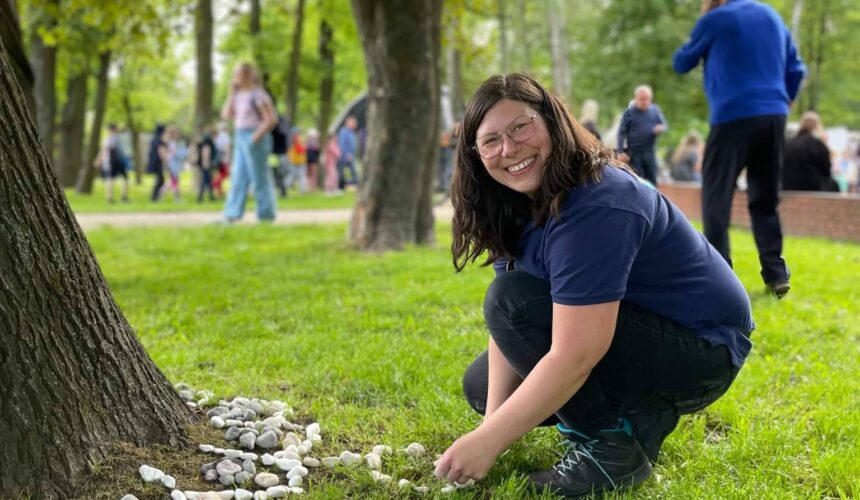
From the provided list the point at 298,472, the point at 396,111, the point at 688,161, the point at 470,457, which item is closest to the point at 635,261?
the point at 470,457

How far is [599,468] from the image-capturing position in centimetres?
229

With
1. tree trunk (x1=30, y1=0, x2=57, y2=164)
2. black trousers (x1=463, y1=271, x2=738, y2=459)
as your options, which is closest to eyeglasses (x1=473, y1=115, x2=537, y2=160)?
black trousers (x1=463, y1=271, x2=738, y2=459)

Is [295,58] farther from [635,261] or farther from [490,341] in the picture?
[635,261]

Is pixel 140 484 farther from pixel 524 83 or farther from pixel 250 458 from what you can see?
pixel 524 83

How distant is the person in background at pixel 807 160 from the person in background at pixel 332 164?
12.3m

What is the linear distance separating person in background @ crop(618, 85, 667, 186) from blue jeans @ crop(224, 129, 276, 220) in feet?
16.0

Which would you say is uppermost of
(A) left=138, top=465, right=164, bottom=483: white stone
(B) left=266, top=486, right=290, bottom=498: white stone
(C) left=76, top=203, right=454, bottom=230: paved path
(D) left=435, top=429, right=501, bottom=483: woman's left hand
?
(C) left=76, top=203, right=454, bottom=230: paved path

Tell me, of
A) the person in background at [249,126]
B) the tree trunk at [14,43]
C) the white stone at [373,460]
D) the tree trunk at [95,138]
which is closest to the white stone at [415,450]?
the white stone at [373,460]

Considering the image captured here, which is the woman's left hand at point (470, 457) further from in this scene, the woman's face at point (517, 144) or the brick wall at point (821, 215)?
the brick wall at point (821, 215)

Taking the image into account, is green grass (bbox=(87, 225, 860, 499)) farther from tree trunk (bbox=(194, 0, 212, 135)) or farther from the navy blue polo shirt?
tree trunk (bbox=(194, 0, 212, 135))

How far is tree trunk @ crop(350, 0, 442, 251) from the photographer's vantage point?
23.2 ft

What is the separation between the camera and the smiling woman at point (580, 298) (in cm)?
205

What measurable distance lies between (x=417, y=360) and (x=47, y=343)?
184 centimetres

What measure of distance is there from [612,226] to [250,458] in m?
1.37
